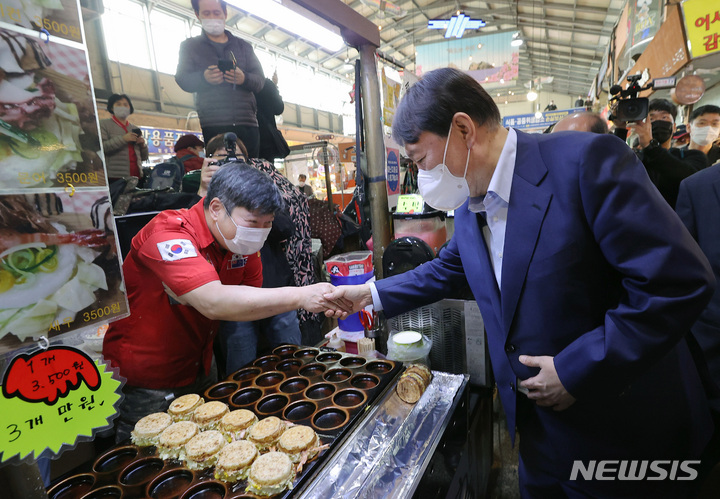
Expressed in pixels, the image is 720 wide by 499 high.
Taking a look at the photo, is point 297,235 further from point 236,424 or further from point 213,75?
point 236,424

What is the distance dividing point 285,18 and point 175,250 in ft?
5.46

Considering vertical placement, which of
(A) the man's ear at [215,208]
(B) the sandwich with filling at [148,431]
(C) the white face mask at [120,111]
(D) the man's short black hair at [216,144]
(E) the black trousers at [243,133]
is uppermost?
(C) the white face mask at [120,111]

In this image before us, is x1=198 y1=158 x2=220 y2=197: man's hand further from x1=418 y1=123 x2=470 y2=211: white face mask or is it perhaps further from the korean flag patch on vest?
x1=418 y1=123 x2=470 y2=211: white face mask

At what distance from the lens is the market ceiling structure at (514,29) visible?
11922 millimetres

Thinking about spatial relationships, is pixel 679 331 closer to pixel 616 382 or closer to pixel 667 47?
pixel 616 382

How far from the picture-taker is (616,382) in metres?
1.06

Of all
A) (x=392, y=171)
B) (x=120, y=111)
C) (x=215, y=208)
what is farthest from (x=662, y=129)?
(x=120, y=111)

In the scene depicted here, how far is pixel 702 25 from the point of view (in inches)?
169

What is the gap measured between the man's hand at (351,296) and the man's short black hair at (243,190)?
1.70ft

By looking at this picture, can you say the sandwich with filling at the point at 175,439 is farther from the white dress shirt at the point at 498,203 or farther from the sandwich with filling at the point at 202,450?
the white dress shirt at the point at 498,203

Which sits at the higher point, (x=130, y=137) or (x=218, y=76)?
(x=218, y=76)

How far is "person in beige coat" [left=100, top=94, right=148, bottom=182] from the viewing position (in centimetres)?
298

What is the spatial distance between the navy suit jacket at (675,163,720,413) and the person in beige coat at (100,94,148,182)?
11.8 feet
